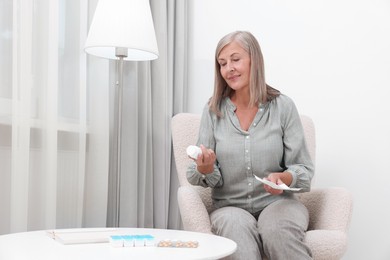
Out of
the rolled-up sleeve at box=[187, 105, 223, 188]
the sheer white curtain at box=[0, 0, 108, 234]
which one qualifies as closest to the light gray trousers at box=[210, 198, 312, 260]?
the rolled-up sleeve at box=[187, 105, 223, 188]

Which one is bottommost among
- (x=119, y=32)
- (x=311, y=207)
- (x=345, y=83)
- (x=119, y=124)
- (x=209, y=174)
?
(x=311, y=207)

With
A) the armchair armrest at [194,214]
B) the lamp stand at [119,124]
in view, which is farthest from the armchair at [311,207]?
the lamp stand at [119,124]

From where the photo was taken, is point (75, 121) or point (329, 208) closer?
point (329, 208)

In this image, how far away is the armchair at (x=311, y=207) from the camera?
1.57 m

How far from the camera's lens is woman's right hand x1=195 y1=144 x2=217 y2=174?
1635 millimetres

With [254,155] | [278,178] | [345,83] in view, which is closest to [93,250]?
[278,178]

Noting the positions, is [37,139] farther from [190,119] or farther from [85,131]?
[190,119]

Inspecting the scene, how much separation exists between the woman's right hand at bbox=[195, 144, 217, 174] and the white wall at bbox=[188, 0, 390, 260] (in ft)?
2.80

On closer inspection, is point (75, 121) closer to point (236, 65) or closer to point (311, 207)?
point (236, 65)

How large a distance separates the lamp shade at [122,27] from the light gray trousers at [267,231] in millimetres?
680

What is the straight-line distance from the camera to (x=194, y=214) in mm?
1706

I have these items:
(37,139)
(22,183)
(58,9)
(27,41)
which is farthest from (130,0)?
(22,183)

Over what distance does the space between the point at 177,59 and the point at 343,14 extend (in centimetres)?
78

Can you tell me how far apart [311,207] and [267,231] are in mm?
406
